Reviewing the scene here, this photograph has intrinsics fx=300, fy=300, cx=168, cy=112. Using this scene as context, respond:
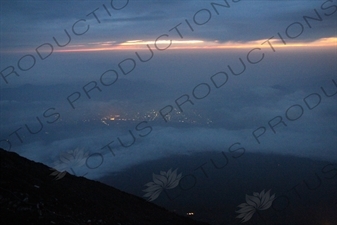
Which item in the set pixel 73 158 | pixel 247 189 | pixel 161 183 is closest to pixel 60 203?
pixel 73 158

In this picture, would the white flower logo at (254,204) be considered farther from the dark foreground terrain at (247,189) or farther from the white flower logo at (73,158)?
the dark foreground terrain at (247,189)

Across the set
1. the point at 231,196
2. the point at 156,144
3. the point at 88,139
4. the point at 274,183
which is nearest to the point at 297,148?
the point at 156,144

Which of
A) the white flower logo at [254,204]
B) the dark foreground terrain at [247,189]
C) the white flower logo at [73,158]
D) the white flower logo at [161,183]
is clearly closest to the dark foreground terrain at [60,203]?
the white flower logo at [73,158]

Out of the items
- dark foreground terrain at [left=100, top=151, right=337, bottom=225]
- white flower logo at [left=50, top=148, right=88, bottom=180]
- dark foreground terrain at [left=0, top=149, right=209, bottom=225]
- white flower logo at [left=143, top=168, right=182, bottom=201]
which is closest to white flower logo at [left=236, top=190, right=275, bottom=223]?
dark foreground terrain at [left=0, top=149, right=209, bottom=225]

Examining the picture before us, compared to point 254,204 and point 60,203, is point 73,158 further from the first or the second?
point 254,204

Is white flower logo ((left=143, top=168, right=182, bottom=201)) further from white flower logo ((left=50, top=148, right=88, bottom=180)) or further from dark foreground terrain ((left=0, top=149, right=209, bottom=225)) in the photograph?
white flower logo ((left=50, top=148, right=88, bottom=180))
